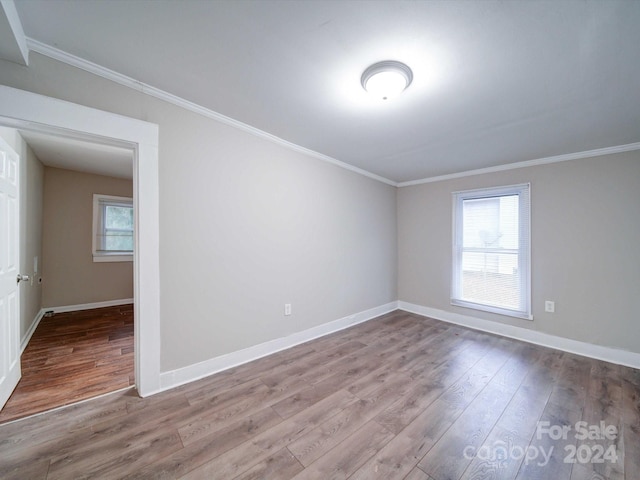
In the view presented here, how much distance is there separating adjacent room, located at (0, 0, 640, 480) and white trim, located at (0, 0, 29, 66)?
0.6 inches

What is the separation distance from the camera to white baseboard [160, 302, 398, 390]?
2.03m

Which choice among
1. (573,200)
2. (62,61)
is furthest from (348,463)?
(573,200)

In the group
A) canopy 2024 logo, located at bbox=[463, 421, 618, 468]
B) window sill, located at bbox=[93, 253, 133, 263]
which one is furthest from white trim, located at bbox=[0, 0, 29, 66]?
window sill, located at bbox=[93, 253, 133, 263]

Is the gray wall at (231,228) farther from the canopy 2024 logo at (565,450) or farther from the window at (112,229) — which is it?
the window at (112,229)

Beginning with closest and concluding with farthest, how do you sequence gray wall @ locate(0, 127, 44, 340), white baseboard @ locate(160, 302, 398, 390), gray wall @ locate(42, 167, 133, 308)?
1. white baseboard @ locate(160, 302, 398, 390)
2. gray wall @ locate(0, 127, 44, 340)
3. gray wall @ locate(42, 167, 133, 308)

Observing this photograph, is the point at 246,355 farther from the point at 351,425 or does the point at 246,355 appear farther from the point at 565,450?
the point at 565,450

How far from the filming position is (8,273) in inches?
70.9

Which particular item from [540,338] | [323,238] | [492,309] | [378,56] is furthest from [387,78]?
[540,338]

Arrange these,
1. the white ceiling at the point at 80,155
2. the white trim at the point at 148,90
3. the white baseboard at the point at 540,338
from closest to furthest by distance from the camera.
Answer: the white trim at the point at 148,90, the white baseboard at the point at 540,338, the white ceiling at the point at 80,155

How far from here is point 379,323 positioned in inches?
145

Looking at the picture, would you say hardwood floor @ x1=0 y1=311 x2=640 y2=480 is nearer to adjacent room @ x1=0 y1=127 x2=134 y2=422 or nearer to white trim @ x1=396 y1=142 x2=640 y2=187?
adjacent room @ x1=0 y1=127 x2=134 y2=422

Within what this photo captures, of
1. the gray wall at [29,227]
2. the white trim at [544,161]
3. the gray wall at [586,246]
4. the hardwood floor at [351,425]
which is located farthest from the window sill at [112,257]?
the gray wall at [586,246]

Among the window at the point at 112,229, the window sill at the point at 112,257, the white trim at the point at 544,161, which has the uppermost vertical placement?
the white trim at the point at 544,161

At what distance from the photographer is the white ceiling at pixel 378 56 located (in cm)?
120
